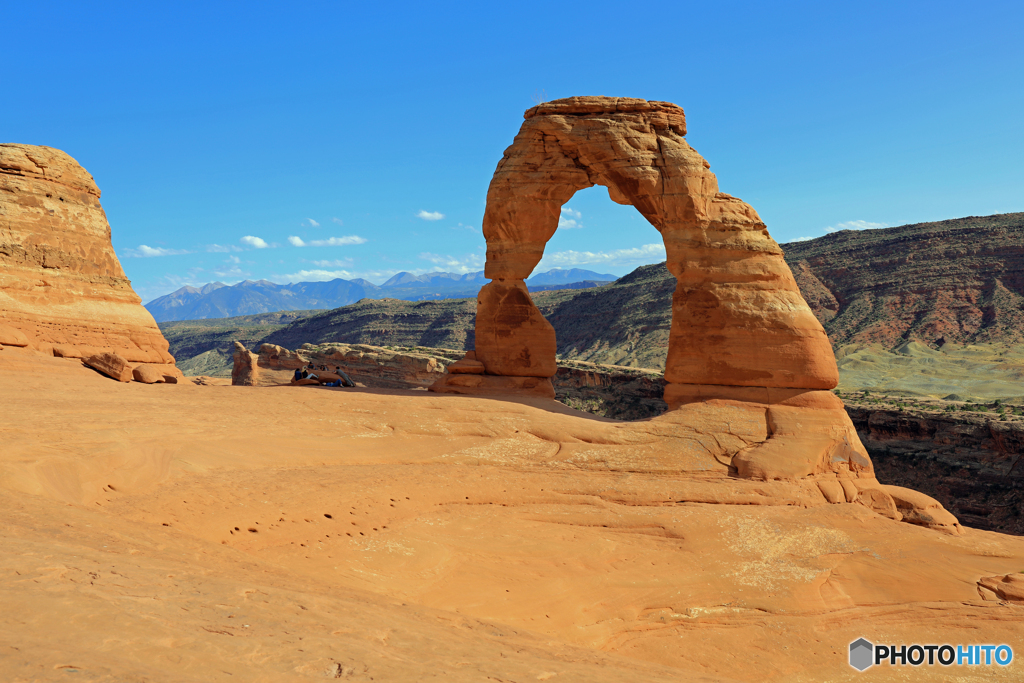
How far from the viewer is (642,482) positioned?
13.8 meters

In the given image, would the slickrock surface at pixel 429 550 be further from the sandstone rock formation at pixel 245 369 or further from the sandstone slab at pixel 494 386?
the sandstone rock formation at pixel 245 369

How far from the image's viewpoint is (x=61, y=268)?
65.6 ft

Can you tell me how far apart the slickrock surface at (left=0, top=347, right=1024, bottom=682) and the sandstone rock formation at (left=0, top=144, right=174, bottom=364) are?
2648 mm

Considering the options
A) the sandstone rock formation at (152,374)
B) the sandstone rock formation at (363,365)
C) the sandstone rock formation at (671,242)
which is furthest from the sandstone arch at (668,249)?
the sandstone rock formation at (363,365)

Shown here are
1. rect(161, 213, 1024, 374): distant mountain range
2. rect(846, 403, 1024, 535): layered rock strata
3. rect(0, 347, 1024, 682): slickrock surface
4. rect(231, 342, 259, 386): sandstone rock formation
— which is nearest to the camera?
rect(0, 347, 1024, 682): slickrock surface

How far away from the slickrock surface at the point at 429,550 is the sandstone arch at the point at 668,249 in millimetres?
1848

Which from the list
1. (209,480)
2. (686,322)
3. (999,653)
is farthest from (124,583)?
(686,322)

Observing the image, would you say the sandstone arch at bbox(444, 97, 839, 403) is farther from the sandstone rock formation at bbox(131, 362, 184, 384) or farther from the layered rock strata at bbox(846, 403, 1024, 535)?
the layered rock strata at bbox(846, 403, 1024, 535)

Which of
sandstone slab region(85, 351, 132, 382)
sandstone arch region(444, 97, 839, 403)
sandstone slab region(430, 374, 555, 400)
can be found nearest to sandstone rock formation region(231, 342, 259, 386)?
sandstone slab region(85, 351, 132, 382)

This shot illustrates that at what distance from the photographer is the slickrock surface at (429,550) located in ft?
18.7

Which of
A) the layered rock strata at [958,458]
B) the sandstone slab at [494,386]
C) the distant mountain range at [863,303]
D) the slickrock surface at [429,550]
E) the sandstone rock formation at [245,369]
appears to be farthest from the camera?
the distant mountain range at [863,303]

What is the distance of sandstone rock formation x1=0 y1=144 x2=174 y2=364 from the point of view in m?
19.0

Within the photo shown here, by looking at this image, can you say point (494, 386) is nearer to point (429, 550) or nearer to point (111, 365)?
point (429, 550)

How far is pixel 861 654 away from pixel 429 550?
271 inches
